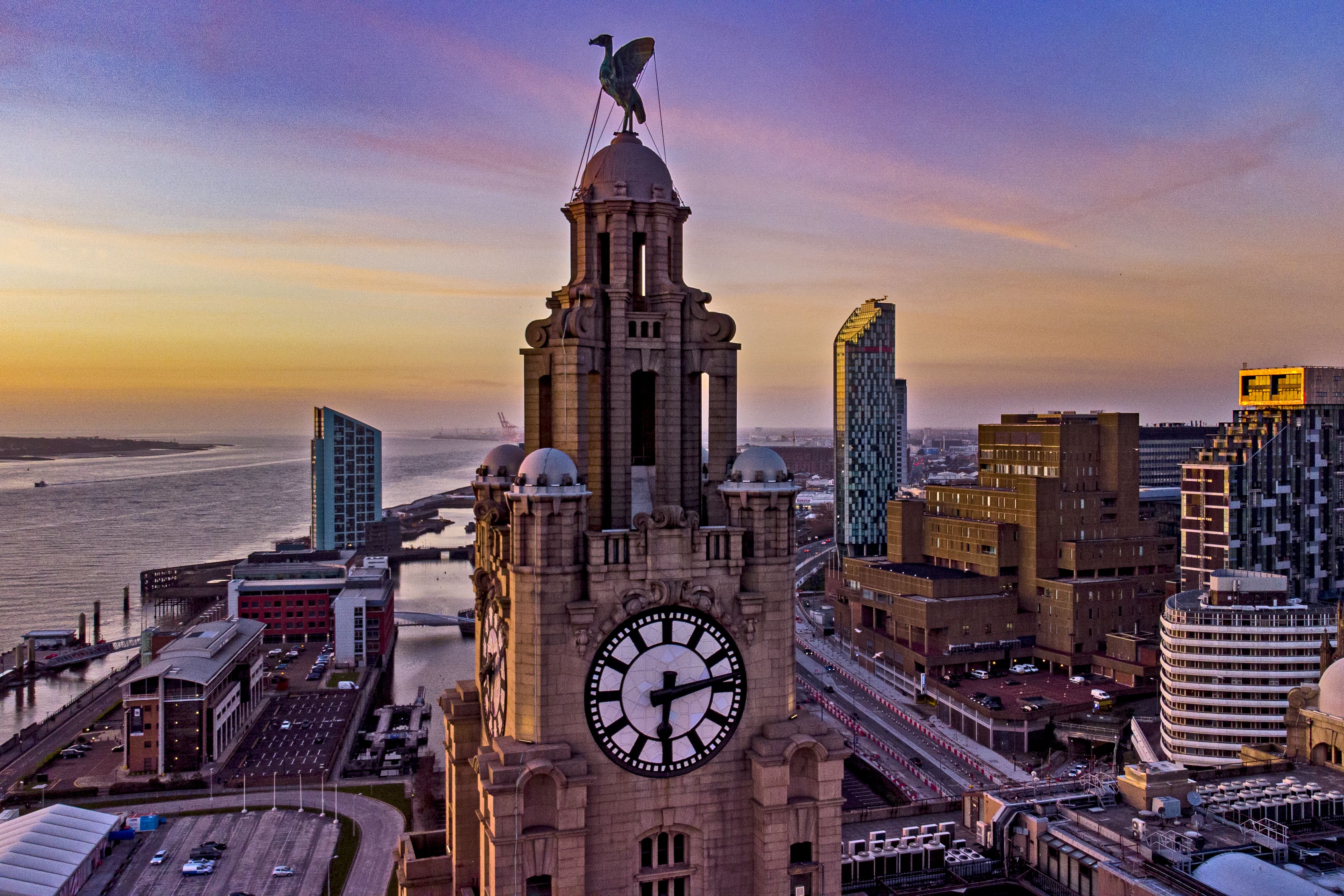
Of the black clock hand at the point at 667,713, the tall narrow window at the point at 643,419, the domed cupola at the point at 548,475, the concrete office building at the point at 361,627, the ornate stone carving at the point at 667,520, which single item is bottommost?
the concrete office building at the point at 361,627

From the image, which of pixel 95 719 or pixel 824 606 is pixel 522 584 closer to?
pixel 95 719

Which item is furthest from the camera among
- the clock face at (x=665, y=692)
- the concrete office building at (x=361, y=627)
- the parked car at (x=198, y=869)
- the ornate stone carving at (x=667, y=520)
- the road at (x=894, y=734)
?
the concrete office building at (x=361, y=627)

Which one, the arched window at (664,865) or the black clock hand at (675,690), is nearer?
the black clock hand at (675,690)

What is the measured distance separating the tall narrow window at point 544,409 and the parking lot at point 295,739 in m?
69.8

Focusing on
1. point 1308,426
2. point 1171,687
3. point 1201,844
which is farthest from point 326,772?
point 1308,426

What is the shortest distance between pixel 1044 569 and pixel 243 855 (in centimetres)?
7398

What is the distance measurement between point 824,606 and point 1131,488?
50.4 meters

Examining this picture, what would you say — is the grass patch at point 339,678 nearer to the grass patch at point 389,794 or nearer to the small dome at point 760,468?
the grass patch at point 389,794

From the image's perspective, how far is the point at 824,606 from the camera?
146 metres

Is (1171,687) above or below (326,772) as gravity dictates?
above

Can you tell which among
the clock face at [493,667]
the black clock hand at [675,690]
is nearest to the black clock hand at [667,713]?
the black clock hand at [675,690]

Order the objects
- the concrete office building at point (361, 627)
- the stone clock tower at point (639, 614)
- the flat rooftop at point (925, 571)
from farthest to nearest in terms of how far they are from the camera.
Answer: the concrete office building at point (361, 627), the flat rooftop at point (925, 571), the stone clock tower at point (639, 614)

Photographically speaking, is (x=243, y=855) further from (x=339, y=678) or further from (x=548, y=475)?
(x=548, y=475)

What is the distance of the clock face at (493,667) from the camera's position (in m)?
17.0
